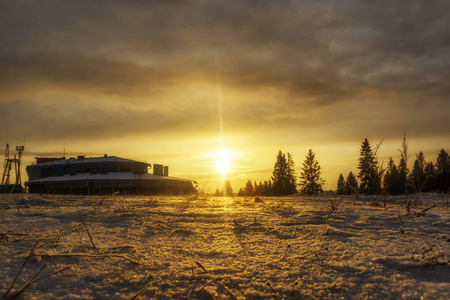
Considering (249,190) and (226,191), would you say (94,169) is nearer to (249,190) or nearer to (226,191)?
(249,190)

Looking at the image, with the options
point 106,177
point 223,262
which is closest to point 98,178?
point 106,177

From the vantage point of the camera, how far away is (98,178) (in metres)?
37.5

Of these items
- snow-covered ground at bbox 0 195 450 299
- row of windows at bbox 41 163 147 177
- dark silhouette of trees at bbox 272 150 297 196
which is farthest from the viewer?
dark silhouette of trees at bbox 272 150 297 196

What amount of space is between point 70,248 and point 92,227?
3.29 ft

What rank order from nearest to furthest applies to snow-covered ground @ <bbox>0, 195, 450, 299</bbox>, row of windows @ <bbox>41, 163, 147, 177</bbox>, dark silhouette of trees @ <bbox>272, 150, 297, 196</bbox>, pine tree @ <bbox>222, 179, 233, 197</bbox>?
snow-covered ground @ <bbox>0, 195, 450, 299</bbox> → pine tree @ <bbox>222, 179, 233, 197</bbox> → row of windows @ <bbox>41, 163, 147, 177</bbox> → dark silhouette of trees @ <bbox>272, 150, 297, 196</bbox>

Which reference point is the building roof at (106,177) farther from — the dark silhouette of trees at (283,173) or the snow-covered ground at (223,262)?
the snow-covered ground at (223,262)

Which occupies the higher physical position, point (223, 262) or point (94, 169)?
point (94, 169)

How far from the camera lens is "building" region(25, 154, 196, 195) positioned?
3794 centimetres

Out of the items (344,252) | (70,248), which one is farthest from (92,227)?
(344,252)

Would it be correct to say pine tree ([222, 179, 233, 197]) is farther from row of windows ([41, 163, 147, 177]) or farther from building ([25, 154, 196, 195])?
row of windows ([41, 163, 147, 177])

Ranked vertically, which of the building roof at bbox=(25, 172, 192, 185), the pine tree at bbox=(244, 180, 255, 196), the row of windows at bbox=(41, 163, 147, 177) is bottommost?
Result: the pine tree at bbox=(244, 180, 255, 196)

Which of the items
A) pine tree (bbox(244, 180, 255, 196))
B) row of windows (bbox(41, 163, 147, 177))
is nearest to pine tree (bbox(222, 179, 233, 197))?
pine tree (bbox(244, 180, 255, 196))

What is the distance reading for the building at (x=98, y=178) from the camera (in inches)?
1494

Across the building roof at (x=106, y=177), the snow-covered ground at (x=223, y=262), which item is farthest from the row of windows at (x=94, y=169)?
the snow-covered ground at (x=223, y=262)
